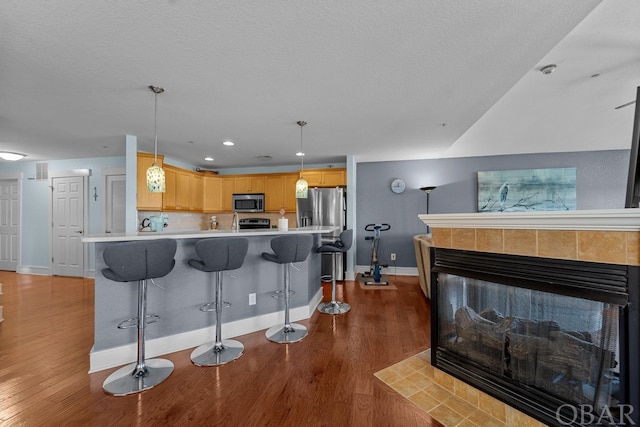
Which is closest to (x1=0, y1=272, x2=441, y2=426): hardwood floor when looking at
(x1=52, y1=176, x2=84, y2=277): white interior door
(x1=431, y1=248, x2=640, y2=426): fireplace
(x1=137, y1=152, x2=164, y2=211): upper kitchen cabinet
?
(x1=431, y1=248, x2=640, y2=426): fireplace

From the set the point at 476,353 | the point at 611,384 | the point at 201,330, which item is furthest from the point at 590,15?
the point at 201,330

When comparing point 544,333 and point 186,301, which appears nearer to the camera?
point 544,333

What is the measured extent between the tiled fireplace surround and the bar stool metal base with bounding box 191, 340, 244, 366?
195 centimetres

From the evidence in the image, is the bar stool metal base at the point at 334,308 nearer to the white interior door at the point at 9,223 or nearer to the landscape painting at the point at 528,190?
the landscape painting at the point at 528,190

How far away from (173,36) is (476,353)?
280 centimetres

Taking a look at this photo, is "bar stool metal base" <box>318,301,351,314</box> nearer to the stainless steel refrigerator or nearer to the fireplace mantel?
the stainless steel refrigerator

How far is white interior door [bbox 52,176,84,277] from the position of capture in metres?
4.93

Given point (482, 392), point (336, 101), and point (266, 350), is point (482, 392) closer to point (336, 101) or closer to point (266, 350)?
point (266, 350)

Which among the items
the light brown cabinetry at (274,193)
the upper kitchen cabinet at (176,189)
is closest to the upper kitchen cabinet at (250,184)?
the light brown cabinetry at (274,193)

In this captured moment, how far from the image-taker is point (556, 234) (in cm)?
126

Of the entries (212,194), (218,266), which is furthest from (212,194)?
(218,266)

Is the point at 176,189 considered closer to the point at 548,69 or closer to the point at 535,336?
the point at 535,336

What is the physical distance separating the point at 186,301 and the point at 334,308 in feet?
5.56

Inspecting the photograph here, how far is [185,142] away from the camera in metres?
3.87
